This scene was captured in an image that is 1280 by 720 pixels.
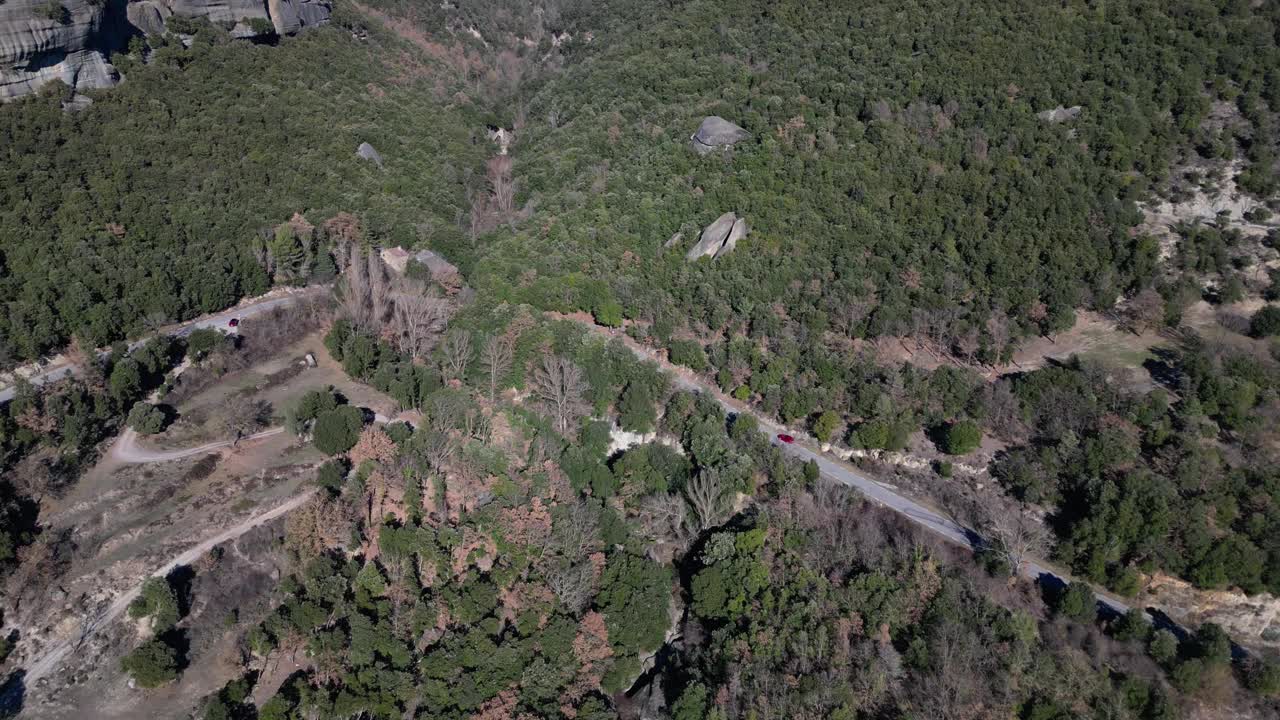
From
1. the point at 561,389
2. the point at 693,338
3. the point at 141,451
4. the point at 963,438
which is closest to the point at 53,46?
the point at 141,451

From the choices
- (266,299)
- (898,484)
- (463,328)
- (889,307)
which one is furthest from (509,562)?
(266,299)

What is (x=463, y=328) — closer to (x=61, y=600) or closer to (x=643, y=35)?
(x=61, y=600)

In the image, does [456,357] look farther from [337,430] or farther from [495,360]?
[337,430]

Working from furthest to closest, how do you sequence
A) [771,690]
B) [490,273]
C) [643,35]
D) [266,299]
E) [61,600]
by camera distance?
[643,35], [266,299], [490,273], [61,600], [771,690]

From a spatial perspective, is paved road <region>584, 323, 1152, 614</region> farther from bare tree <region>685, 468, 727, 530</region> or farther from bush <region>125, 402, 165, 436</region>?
bush <region>125, 402, 165, 436</region>

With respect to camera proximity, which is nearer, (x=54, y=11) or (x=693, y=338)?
(x=693, y=338)
